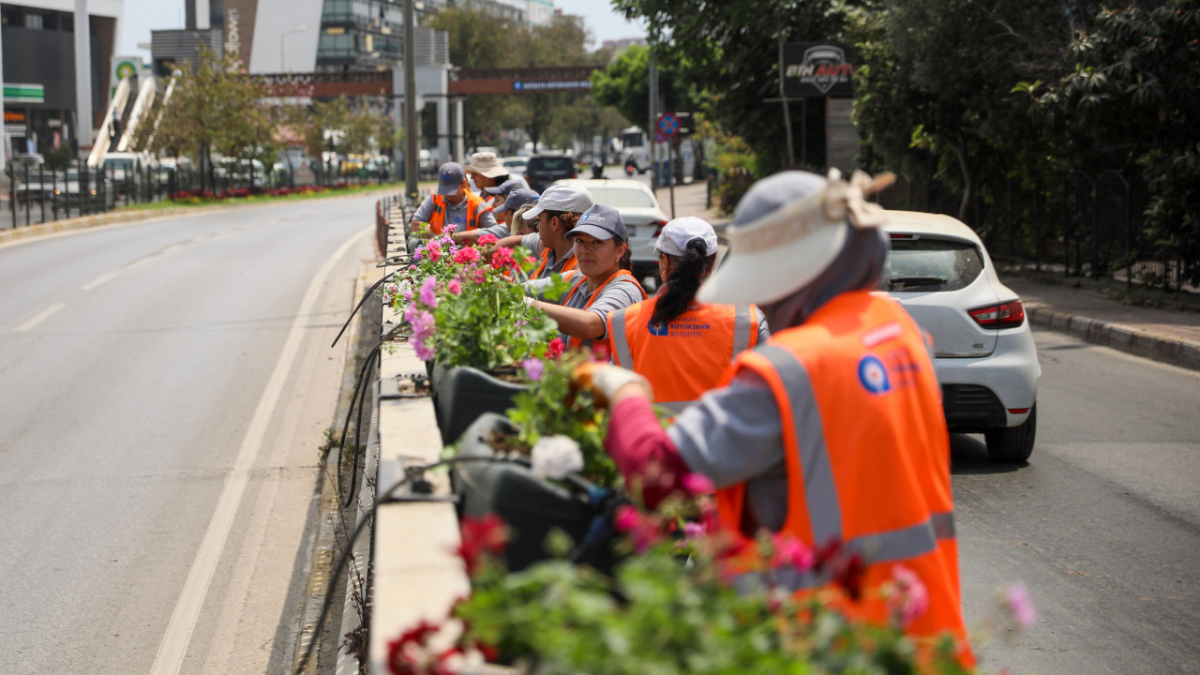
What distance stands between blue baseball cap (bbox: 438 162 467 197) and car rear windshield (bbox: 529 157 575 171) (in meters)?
37.9

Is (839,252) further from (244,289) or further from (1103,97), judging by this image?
(244,289)

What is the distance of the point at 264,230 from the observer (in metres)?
29.2

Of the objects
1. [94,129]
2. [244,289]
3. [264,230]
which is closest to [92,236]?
[264,230]

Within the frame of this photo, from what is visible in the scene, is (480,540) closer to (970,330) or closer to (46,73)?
(970,330)

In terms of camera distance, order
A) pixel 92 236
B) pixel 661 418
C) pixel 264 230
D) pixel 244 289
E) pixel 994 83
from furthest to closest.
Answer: pixel 264 230, pixel 92 236, pixel 994 83, pixel 244 289, pixel 661 418

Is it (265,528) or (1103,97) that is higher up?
(1103,97)

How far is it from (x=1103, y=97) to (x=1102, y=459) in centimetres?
821

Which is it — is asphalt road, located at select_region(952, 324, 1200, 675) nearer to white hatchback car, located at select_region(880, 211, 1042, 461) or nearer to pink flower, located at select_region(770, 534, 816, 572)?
white hatchback car, located at select_region(880, 211, 1042, 461)

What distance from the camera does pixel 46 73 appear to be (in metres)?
71.8

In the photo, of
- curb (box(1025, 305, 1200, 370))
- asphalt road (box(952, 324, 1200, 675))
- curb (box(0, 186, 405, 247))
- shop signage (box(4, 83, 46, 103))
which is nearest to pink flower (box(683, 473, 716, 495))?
asphalt road (box(952, 324, 1200, 675))

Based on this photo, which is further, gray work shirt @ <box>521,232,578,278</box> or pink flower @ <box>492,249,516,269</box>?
gray work shirt @ <box>521,232,578,278</box>

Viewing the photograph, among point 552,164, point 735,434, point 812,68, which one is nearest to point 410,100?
point 812,68

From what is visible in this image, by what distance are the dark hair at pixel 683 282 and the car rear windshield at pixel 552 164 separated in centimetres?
4351

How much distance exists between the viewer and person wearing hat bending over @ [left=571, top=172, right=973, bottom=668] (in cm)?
217
